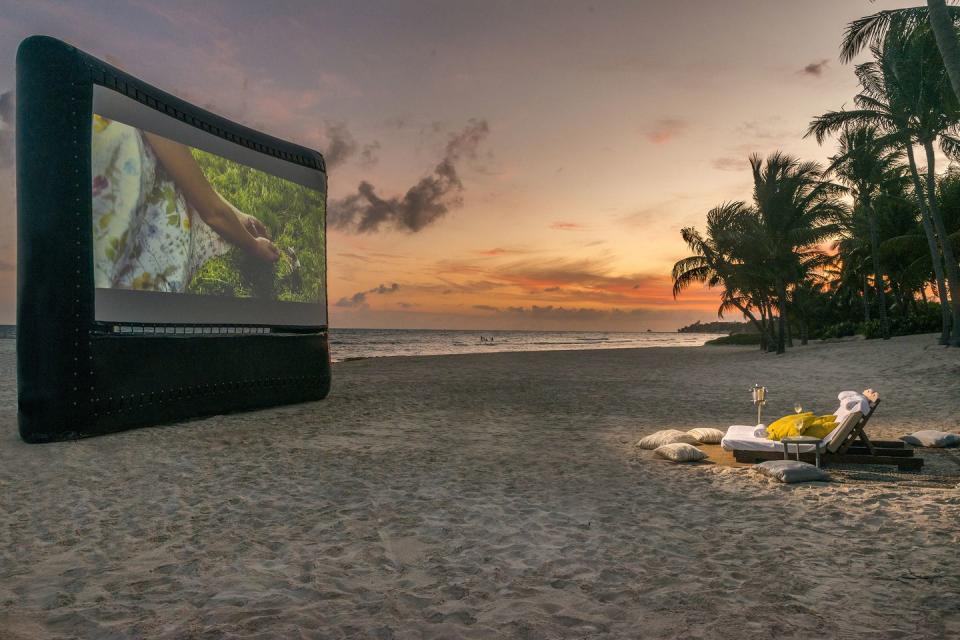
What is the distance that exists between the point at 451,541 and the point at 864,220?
32028 millimetres

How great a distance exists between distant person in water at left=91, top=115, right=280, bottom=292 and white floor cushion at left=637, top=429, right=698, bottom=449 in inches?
285

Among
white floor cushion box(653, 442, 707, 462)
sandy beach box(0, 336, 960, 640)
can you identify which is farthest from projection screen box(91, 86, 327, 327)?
white floor cushion box(653, 442, 707, 462)

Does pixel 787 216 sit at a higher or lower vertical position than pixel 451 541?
higher

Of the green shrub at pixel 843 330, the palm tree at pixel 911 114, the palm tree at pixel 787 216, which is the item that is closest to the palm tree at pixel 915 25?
the palm tree at pixel 911 114

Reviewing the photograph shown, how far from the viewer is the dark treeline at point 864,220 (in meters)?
18.1

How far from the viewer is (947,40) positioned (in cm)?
735

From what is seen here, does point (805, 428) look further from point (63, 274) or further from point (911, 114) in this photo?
point (911, 114)

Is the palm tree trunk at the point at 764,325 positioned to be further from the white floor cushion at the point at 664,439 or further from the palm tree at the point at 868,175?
the white floor cushion at the point at 664,439

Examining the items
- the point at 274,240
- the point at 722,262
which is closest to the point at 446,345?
the point at 722,262

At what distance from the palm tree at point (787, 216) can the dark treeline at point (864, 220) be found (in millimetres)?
43

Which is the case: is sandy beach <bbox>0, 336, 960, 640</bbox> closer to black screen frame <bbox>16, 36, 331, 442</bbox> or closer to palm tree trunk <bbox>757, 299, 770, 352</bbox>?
black screen frame <bbox>16, 36, 331, 442</bbox>

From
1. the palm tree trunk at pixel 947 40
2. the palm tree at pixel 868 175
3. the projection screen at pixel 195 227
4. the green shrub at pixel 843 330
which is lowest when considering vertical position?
the green shrub at pixel 843 330

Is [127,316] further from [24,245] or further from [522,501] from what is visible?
[522,501]

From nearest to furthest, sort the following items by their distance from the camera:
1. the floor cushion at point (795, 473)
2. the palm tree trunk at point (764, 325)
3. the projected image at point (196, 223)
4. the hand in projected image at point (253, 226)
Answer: the floor cushion at point (795, 473) → the projected image at point (196, 223) → the hand in projected image at point (253, 226) → the palm tree trunk at point (764, 325)
